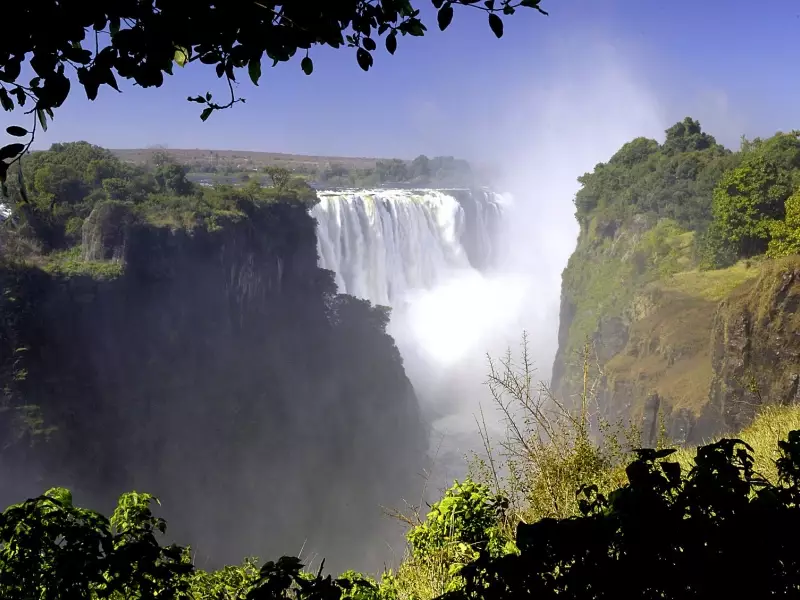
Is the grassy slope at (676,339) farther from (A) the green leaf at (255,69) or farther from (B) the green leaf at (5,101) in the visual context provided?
(B) the green leaf at (5,101)

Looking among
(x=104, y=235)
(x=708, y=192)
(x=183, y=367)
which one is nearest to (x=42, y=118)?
(x=104, y=235)

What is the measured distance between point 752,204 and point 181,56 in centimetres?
2257

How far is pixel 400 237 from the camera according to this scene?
45.0m

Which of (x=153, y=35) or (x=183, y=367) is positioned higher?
(x=153, y=35)

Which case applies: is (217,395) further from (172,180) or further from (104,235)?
(172,180)

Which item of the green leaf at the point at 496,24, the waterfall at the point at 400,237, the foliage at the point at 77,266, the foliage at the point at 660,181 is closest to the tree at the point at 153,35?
the green leaf at the point at 496,24

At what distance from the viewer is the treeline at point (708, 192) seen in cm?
2012

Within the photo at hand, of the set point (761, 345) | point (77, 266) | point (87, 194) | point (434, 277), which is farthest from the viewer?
point (434, 277)

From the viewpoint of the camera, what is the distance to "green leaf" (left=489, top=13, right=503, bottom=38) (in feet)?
6.32

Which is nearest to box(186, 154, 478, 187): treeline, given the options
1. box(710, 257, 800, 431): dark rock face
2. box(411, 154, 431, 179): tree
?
box(411, 154, 431, 179): tree

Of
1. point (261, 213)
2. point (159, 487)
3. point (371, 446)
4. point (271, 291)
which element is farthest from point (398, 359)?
point (159, 487)

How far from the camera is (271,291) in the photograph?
3012 cm

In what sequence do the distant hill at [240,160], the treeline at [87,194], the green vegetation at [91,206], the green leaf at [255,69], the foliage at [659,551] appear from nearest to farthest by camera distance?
the foliage at [659,551]
the green leaf at [255,69]
the green vegetation at [91,206]
the treeline at [87,194]
the distant hill at [240,160]

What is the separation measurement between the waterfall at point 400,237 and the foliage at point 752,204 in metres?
23.6
